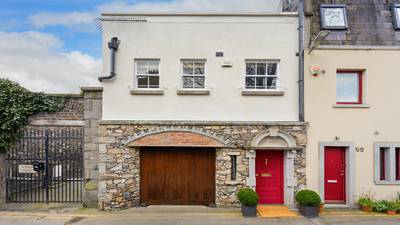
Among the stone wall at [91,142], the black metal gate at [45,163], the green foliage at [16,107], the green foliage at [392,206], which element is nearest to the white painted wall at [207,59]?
the stone wall at [91,142]

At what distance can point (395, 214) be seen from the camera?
10.8 metres

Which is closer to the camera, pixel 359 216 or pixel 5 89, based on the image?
pixel 359 216

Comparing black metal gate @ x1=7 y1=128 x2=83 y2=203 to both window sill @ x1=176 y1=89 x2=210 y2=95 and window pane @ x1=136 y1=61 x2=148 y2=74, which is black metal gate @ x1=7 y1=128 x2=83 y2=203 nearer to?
window pane @ x1=136 y1=61 x2=148 y2=74

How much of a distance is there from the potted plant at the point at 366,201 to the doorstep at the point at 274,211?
2208 mm

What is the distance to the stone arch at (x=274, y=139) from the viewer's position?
1135 cm

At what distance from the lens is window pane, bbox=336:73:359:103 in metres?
11.8

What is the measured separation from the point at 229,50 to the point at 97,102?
4.75m

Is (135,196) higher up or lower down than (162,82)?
lower down

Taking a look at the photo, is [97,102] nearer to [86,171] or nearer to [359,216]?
[86,171]

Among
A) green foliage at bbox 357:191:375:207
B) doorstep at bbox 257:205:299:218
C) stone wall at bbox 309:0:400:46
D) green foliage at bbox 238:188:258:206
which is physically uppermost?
stone wall at bbox 309:0:400:46

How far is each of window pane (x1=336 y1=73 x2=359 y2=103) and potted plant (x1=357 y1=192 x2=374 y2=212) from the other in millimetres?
3158

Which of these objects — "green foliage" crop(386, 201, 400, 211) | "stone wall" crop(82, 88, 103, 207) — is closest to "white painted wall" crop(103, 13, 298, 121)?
"stone wall" crop(82, 88, 103, 207)

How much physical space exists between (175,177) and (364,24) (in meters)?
8.34

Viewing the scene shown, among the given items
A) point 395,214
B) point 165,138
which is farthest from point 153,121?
point 395,214
